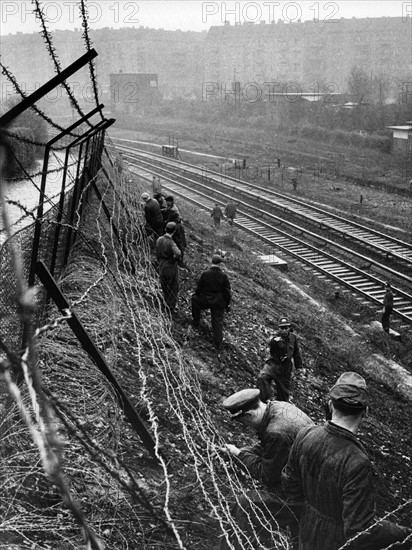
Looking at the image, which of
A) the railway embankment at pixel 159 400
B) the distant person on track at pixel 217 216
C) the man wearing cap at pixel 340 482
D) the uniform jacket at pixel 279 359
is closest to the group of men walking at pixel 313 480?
the man wearing cap at pixel 340 482

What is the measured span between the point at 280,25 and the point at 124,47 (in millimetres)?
26503

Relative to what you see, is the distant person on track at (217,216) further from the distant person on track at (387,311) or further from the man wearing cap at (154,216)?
the man wearing cap at (154,216)

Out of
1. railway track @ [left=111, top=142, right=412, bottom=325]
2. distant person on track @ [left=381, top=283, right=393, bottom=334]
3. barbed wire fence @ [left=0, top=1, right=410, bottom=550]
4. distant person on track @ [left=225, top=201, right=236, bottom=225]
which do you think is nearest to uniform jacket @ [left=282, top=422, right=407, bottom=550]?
barbed wire fence @ [left=0, top=1, right=410, bottom=550]

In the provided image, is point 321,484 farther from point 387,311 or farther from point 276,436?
point 387,311

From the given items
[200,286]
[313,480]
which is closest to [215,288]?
[200,286]

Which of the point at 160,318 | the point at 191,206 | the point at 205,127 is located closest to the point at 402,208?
the point at 191,206

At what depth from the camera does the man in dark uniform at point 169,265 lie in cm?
922

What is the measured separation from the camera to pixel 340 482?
3514mm

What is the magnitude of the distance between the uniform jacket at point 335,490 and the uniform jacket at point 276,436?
0.31 metres

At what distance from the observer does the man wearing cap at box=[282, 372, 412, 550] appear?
344cm

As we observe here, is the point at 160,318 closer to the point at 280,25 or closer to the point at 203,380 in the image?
the point at 203,380

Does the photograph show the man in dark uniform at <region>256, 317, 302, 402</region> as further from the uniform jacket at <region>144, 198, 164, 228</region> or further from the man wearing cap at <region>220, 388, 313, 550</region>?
the uniform jacket at <region>144, 198, 164, 228</region>

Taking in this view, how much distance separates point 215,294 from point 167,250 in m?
1.04

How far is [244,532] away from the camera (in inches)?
163
